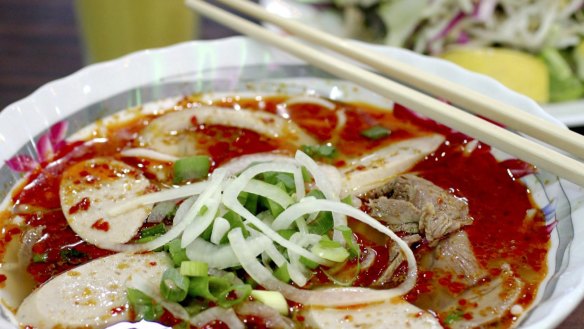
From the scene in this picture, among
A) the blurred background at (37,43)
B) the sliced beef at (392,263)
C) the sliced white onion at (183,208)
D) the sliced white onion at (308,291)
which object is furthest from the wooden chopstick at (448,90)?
the blurred background at (37,43)

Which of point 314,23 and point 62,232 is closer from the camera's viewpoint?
point 62,232

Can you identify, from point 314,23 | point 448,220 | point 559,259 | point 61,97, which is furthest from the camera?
point 314,23

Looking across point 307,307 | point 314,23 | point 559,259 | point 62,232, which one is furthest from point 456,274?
point 314,23

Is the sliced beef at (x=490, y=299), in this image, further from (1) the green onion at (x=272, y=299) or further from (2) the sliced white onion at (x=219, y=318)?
(2) the sliced white onion at (x=219, y=318)

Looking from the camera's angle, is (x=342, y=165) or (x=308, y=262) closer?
(x=308, y=262)

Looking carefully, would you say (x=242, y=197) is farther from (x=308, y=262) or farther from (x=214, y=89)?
(x=214, y=89)

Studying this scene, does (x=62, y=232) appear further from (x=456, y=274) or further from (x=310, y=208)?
(x=456, y=274)

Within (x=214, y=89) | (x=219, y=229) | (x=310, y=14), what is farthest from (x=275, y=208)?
(x=310, y=14)
